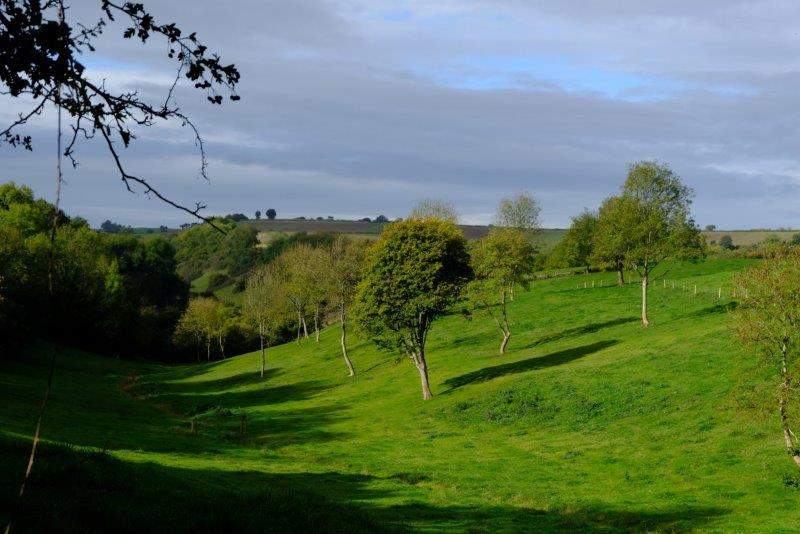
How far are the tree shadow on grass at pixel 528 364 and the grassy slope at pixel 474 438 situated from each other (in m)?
0.40

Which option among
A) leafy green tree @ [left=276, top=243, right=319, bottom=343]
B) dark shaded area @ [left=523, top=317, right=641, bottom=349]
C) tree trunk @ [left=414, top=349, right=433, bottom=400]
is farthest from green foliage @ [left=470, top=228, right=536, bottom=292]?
leafy green tree @ [left=276, top=243, right=319, bottom=343]

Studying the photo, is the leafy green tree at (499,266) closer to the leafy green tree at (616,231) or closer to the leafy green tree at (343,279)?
the leafy green tree at (616,231)

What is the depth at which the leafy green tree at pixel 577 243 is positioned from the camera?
135750mm

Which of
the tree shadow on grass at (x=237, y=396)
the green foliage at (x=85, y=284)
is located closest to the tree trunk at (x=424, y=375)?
the tree shadow on grass at (x=237, y=396)

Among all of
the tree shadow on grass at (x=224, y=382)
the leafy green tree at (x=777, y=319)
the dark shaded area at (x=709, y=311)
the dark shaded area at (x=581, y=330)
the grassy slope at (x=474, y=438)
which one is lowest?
the tree shadow on grass at (x=224, y=382)

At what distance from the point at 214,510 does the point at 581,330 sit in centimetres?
Answer: 7009

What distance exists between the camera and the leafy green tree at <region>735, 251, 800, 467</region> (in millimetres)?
32031

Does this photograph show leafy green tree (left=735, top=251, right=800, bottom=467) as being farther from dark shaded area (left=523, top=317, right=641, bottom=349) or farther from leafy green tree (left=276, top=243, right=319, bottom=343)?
leafy green tree (left=276, top=243, right=319, bottom=343)

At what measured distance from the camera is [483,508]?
32.1m

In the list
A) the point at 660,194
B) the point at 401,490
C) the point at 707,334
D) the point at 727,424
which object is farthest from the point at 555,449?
the point at 660,194

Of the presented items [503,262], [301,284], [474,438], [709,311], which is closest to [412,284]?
[503,262]

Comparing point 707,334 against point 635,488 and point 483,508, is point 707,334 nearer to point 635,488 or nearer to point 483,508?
point 635,488

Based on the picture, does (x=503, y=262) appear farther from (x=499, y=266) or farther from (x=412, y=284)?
(x=412, y=284)

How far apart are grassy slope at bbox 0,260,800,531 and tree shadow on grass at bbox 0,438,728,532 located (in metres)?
0.13
